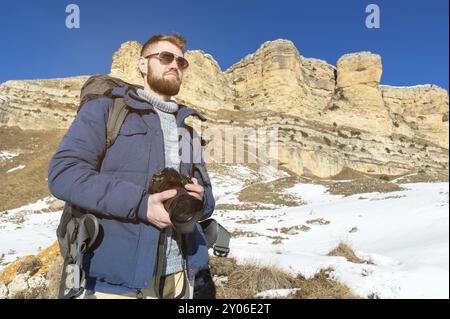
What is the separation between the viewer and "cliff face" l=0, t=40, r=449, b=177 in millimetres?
48781

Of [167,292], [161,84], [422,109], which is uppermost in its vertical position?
[422,109]

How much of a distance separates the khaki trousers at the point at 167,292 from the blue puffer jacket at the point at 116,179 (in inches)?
5.0

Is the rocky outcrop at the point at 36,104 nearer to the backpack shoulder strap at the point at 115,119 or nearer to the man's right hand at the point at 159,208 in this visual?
the backpack shoulder strap at the point at 115,119

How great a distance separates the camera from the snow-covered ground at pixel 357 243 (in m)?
4.02

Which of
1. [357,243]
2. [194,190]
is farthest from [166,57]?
[357,243]

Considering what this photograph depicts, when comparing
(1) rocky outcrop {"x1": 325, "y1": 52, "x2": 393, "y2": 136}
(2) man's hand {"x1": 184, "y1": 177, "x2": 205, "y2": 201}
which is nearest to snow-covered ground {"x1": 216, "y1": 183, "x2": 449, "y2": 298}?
(2) man's hand {"x1": 184, "y1": 177, "x2": 205, "y2": 201}

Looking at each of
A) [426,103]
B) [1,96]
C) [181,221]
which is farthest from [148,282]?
[426,103]

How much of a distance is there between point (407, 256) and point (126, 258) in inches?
183

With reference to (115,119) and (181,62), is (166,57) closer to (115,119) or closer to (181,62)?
(181,62)

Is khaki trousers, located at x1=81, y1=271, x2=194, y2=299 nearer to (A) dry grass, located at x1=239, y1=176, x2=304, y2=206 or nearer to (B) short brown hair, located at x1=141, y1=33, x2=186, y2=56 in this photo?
(B) short brown hair, located at x1=141, y1=33, x2=186, y2=56

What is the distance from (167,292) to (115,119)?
137cm

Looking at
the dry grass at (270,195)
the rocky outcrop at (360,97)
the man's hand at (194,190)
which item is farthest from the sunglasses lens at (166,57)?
the rocky outcrop at (360,97)

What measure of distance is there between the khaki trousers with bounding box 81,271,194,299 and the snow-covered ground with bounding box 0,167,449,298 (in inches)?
92.1

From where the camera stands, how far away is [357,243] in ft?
25.2
